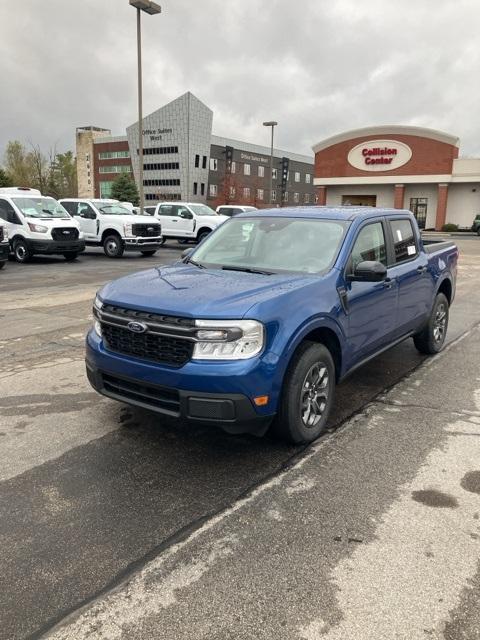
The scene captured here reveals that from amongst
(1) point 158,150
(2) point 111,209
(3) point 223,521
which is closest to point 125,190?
(1) point 158,150

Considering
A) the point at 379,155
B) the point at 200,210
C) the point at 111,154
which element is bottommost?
the point at 200,210

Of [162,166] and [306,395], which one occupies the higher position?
[162,166]

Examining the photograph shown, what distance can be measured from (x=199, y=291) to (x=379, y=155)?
46.8 meters

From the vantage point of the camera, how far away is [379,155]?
1826 inches

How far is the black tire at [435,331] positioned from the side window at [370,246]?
5.23 ft

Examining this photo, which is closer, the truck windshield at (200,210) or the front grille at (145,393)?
the front grille at (145,393)

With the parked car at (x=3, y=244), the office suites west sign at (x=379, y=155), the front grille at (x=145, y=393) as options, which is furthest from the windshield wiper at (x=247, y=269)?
the office suites west sign at (x=379, y=155)

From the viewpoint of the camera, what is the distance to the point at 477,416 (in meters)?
4.61

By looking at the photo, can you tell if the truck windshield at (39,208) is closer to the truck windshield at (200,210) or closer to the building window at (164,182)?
the truck windshield at (200,210)

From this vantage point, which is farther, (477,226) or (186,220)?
(477,226)

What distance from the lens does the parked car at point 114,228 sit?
18.6 m

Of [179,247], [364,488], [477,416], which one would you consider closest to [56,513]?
[364,488]

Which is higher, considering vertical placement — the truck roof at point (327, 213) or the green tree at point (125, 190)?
the green tree at point (125, 190)

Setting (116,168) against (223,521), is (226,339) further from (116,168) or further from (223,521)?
(116,168)
